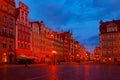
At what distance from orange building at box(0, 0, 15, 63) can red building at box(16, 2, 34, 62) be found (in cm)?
236

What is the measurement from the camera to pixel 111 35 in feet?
341

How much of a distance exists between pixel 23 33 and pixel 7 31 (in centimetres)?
994

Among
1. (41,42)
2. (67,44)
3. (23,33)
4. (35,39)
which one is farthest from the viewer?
(67,44)

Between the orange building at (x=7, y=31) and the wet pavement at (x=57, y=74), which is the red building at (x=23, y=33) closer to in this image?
the orange building at (x=7, y=31)

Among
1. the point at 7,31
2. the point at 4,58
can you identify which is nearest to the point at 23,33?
the point at 7,31

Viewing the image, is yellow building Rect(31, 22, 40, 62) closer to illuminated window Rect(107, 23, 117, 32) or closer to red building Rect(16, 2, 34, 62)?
red building Rect(16, 2, 34, 62)

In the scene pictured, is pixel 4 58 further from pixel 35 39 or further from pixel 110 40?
pixel 110 40

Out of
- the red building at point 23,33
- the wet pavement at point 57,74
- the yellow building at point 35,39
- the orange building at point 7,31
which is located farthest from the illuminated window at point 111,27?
the wet pavement at point 57,74

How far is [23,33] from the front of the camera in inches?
2958

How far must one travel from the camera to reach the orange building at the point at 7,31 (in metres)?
62.6

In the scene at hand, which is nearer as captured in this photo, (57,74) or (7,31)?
(57,74)

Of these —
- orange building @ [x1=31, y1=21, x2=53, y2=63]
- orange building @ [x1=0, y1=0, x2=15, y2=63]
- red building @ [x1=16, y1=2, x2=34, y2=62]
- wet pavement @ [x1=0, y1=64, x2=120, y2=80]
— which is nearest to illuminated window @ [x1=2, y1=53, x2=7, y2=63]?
orange building @ [x1=0, y1=0, x2=15, y2=63]

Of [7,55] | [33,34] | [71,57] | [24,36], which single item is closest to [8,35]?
[7,55]

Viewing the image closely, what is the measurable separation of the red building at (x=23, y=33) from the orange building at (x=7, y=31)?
2.36 m
